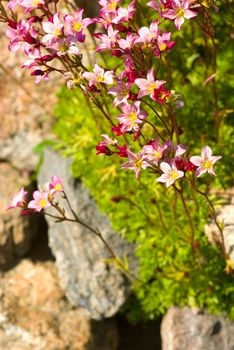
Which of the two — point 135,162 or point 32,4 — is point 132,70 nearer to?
point 135,162

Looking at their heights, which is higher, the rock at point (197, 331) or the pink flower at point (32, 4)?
the pink flower at point (32, 4)

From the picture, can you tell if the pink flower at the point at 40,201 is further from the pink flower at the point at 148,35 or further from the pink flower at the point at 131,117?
the pink flower at the point at 148,35

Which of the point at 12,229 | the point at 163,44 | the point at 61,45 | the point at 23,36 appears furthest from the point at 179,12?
the point at 12,229

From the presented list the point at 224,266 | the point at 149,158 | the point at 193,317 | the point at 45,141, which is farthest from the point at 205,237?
the point at 45,141

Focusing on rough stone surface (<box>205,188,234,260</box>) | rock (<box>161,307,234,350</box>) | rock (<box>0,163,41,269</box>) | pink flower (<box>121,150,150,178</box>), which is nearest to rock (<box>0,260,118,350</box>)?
rock (<box>0,163,41,269</box>)

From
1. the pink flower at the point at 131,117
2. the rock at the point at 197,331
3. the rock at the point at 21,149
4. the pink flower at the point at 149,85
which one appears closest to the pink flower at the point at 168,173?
the pink flower at the point at 131,117

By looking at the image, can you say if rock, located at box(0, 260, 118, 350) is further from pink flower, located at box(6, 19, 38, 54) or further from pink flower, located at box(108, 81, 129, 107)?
pink flower, located at box(6, 19, 38, 54)
